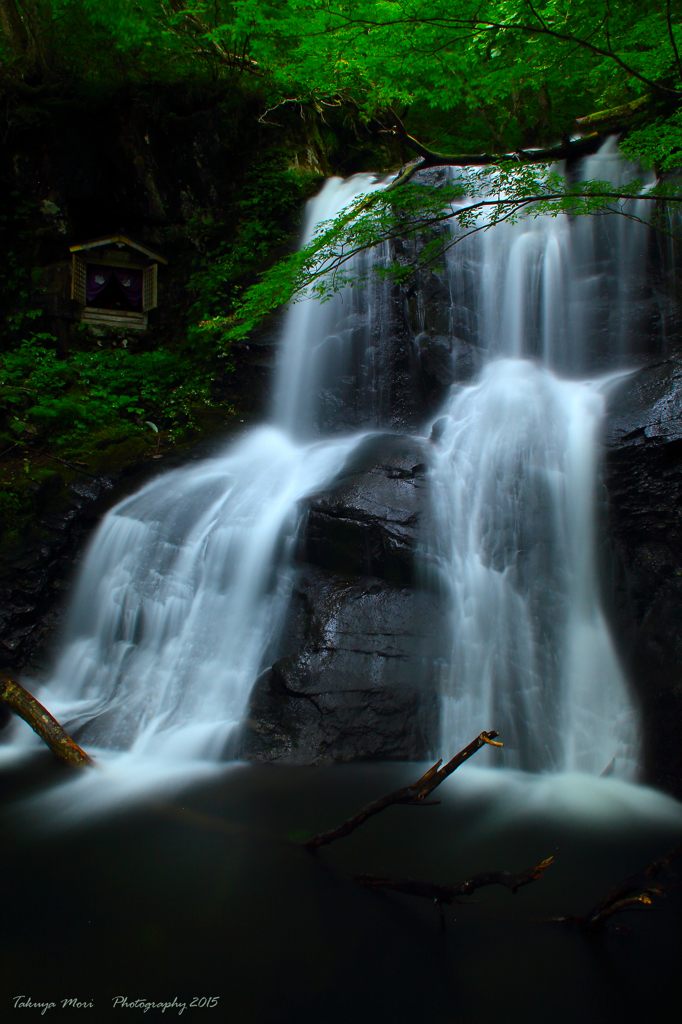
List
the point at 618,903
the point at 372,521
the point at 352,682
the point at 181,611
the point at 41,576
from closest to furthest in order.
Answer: the point at 618,903 < the point at 352,682 < the point at 372,521 < the point at 181,611 < the point at 41,576

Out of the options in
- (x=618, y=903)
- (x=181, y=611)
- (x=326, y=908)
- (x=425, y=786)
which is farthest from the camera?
(x=181, y=611)

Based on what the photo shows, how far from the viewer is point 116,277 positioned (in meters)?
13.2

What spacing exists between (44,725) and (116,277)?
11.4 m

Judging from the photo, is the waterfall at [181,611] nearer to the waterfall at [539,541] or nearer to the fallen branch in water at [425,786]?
the waterfall at [539,541]

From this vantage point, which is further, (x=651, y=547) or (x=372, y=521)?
(x=372, y=521)

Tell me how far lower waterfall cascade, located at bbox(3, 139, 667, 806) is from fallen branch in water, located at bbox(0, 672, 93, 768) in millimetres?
394

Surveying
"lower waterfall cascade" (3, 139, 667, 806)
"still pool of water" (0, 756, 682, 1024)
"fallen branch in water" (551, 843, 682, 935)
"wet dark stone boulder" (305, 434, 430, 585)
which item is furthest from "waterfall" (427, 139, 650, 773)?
"fallen branch in water" (551, 843, 682, 935)

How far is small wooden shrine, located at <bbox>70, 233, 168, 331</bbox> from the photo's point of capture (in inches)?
491

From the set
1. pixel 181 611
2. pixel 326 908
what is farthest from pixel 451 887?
pixel 181 611

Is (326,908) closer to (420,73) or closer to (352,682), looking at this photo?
(352,682)

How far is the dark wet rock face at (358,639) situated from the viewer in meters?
5.29

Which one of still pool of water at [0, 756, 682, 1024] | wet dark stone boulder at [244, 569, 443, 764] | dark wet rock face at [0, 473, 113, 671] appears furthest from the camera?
dark wet rock face at [0, 473, 113, 671]

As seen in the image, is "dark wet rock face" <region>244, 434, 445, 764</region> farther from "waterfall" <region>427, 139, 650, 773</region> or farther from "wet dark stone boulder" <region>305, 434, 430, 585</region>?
"waterfall" <region>427, 139, 650, 773</region>

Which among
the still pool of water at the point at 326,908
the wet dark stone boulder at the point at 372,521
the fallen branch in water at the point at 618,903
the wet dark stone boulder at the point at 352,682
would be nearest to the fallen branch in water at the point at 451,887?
the still pool of water at the point at 326,908
